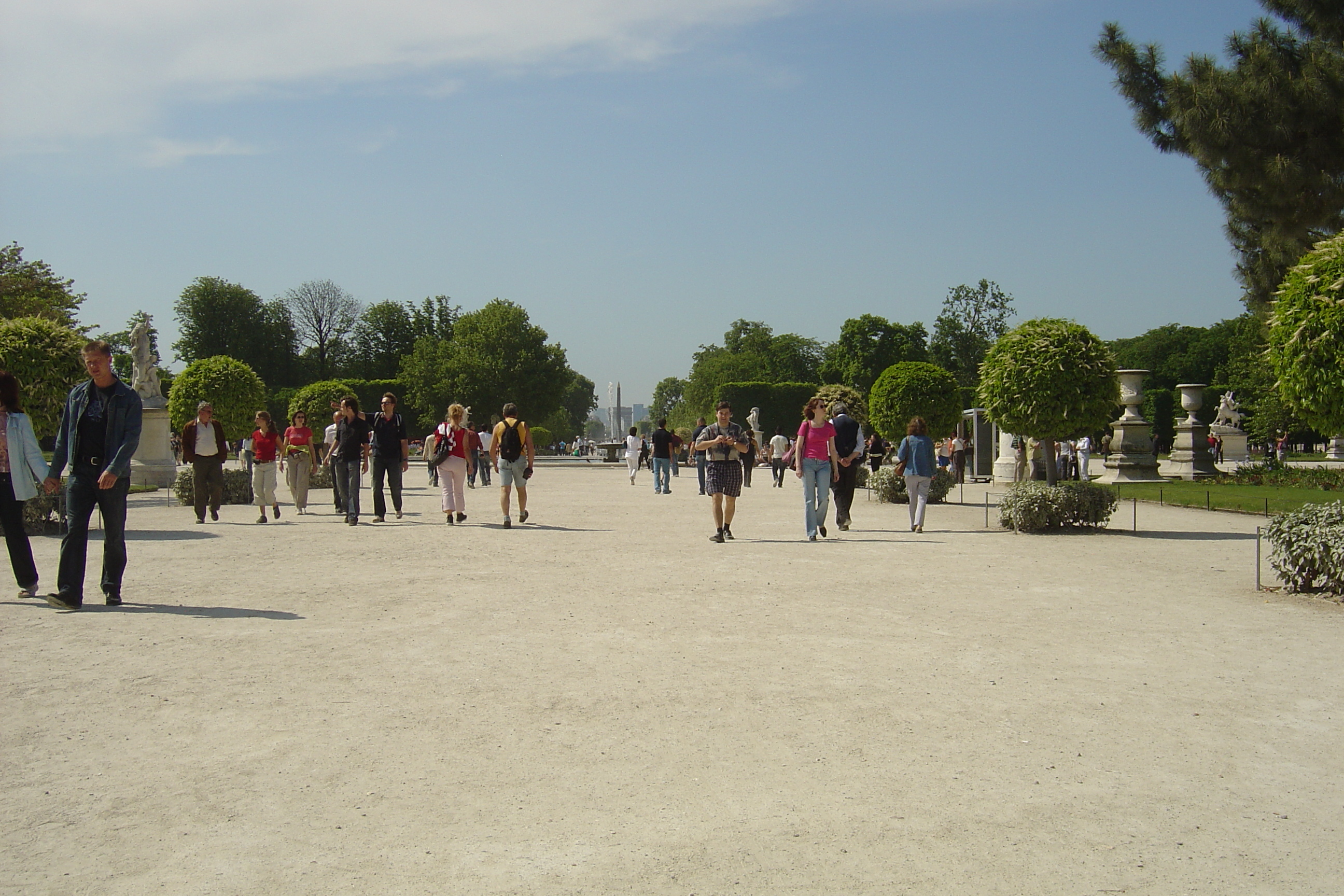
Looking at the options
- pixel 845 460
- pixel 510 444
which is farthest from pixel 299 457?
pixel 845 460

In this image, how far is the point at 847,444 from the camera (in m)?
Answer: 15.5

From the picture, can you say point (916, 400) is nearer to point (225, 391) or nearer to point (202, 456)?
point (202, 456)

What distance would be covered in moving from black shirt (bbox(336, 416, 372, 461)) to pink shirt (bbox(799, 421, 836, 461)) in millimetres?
6270

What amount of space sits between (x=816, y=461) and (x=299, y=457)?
913 centimetres

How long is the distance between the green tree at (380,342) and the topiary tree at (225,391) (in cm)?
5757

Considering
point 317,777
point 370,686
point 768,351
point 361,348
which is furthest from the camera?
point 768,351

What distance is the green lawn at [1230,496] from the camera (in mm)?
19984

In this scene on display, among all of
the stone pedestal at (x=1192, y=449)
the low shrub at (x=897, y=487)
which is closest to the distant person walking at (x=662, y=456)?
the low shrub at (x=897, y=487)

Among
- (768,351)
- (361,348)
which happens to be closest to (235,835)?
(361,348)

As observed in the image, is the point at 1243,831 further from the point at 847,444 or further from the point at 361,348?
the point at 361,348

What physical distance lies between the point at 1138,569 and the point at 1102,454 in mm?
60040

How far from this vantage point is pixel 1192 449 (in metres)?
32.4

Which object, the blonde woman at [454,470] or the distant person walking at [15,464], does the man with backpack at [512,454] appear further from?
the distant person walking at [15,464]

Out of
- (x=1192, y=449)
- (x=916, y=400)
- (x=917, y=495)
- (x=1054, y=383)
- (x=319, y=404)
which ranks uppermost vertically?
(x=319, y=404)
